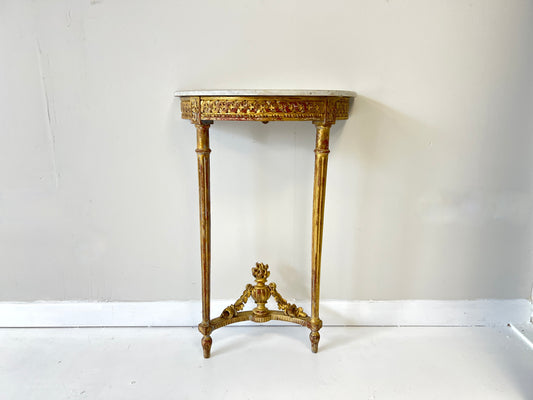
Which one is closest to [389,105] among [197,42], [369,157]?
[369,157]

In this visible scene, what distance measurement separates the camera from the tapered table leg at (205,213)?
1696mm

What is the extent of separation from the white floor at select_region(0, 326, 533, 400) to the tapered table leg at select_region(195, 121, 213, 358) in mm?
166

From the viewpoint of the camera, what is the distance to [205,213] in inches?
70.8

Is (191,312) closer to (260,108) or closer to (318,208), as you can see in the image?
(318,208)

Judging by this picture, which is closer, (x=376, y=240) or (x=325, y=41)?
(x=325, y=41)

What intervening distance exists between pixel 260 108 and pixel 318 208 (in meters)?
0.54

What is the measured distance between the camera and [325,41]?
6.10ft

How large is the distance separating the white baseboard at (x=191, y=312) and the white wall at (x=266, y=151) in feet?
0.17

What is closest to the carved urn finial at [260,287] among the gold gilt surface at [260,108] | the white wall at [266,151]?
the white wall at [266,151]

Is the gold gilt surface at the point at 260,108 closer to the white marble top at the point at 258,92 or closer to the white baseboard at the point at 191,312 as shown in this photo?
the white marble top at the point at 258,92

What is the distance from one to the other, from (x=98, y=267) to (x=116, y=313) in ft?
0.89

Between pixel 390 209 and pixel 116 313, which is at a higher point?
pixel 390 209

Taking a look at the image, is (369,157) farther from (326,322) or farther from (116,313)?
(116,313)

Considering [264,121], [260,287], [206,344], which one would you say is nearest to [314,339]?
[260,287]
